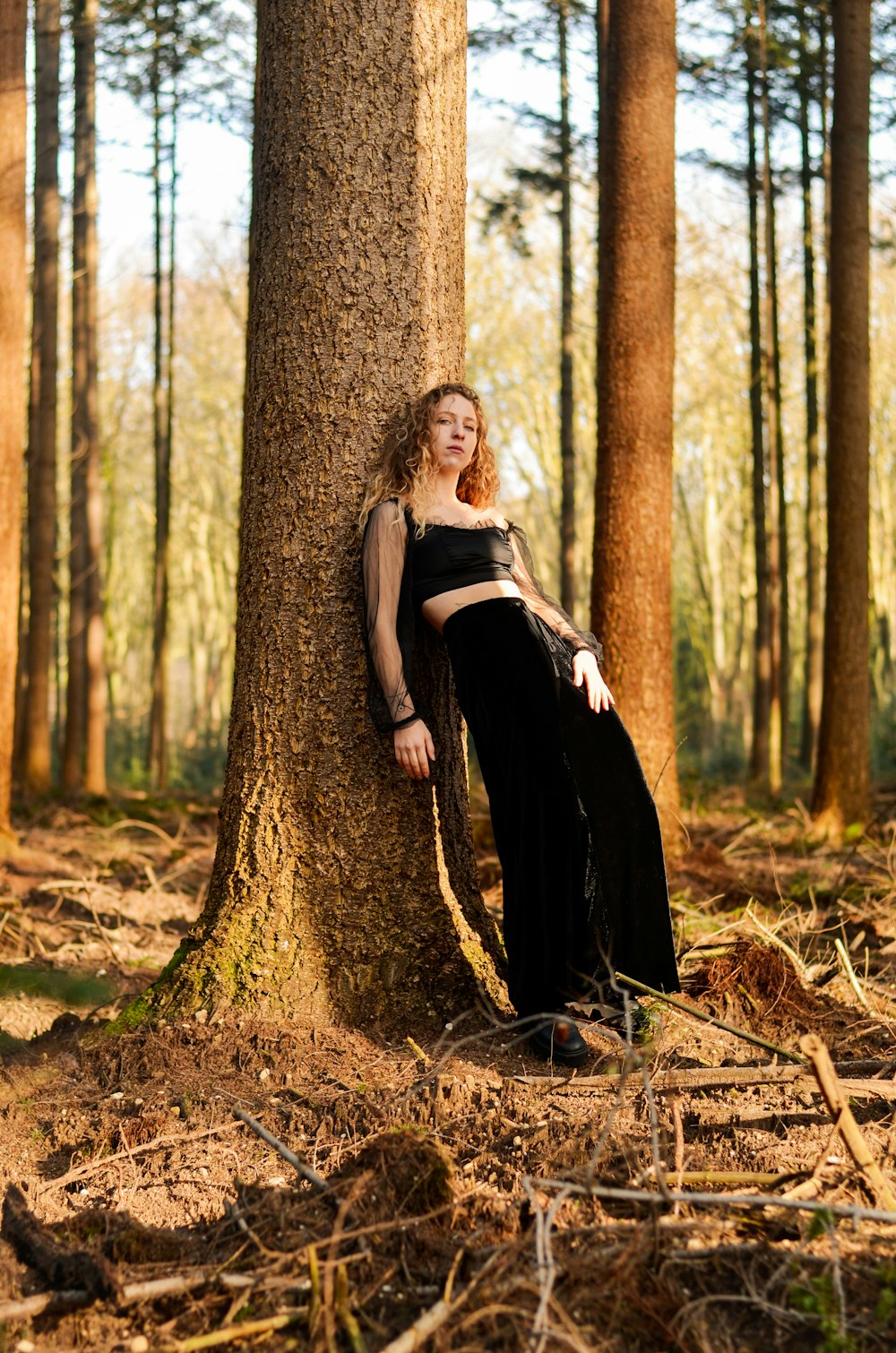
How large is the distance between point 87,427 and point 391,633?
10.5 m

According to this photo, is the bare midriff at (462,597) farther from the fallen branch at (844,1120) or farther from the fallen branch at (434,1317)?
the fallen branch at (434,1317)

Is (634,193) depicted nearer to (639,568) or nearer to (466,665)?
(639,568)

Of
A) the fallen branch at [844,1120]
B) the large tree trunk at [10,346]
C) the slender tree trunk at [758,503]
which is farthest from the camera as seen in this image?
the slender tree trunk at [758,503]

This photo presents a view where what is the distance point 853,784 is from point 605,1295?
6785 mm

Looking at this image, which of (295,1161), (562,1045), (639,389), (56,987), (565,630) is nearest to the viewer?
(295,1161)

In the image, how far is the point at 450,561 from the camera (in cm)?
380

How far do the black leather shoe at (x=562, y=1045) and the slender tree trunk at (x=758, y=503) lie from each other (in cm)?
965

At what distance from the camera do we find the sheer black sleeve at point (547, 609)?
3928 millimetres

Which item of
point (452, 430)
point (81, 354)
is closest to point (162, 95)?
point (81, 354)

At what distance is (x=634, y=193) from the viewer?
263 inches

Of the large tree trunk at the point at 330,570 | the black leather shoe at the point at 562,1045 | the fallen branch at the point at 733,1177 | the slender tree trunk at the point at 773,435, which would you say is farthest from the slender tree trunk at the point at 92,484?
the fallen branch at the point at 733,1177

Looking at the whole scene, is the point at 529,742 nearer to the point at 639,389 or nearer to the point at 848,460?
the point at 639,389

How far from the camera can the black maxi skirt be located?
374 centimetres

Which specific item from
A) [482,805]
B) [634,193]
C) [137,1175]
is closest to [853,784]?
[482,805]
